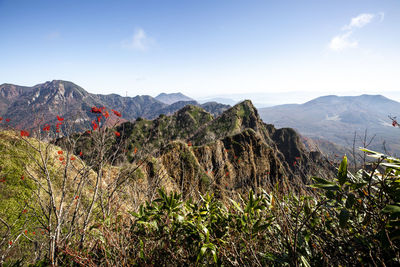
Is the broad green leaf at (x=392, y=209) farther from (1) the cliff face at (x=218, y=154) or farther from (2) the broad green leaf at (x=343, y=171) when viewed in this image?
(1) the cliff face at (x=218, y=154)

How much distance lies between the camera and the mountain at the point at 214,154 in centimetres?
434

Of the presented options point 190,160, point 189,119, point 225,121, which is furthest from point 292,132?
point 190,160

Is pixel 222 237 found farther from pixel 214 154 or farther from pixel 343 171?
pixel 214 154

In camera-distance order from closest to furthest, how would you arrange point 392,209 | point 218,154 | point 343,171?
point 392,209, point 343,171, point 218,154

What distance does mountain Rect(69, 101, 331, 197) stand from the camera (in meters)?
4.34

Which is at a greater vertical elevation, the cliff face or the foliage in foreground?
the foliage in foreground

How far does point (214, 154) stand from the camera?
22750mm

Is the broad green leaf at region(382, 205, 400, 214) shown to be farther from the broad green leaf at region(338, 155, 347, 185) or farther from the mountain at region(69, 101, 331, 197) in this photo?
the mountain at region(69, 101, 331, 197)

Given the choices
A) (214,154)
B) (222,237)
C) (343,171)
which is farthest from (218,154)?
(343,171)

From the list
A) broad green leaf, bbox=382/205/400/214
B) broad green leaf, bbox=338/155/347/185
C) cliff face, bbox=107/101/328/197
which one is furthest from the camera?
cliff face, bbox=107/101/328/197

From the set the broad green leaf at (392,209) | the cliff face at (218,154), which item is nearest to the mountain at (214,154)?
the cliff face at (218,154)

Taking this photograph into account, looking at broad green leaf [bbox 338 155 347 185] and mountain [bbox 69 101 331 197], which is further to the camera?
mountain [bbox 69 101 331 197]

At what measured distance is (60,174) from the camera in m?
7.74

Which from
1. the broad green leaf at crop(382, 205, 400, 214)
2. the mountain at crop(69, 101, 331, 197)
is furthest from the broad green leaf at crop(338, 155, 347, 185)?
the mountain at crop(69, 101, 331, 197)
